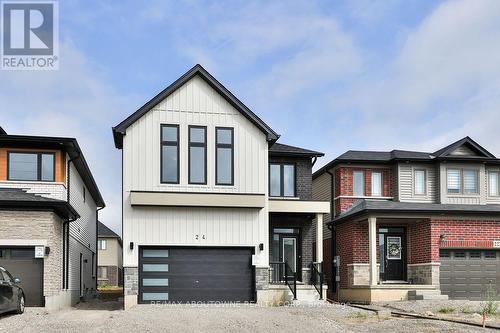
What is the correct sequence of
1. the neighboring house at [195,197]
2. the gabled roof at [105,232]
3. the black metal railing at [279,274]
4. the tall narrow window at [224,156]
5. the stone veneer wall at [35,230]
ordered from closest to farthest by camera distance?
the stone veneer wall at [35,230] < the neighboring house at [195,197] < the tall narrow window at [224,156] < the black metal railing at [279,274] < the gabled roof at [105,232]

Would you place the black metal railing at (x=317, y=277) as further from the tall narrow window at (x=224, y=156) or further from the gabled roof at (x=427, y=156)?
the gabled roof at (x=427, y=156)

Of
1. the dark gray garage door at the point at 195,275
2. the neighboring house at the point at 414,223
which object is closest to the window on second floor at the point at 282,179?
the neighboring house at the point at 414,223

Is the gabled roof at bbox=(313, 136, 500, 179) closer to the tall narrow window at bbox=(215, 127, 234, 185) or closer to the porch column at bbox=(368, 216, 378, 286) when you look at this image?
the porch column at bbox=(368, 216, 378, 286)

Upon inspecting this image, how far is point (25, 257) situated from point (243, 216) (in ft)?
24.8

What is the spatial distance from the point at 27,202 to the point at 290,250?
11090 mm

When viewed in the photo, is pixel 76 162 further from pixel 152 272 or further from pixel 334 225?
pixel 334 225

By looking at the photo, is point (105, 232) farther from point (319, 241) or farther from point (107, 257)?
point (319, 241)

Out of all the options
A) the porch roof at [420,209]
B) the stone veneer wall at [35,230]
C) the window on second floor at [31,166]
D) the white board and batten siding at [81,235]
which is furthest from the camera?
the white board and batten siding at [81,235]

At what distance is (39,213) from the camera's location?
20578 millimetres

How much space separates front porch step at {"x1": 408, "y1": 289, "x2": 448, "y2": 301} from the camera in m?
23.9

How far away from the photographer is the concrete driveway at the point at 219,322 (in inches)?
595

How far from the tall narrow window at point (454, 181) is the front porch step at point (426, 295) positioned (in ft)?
18.2

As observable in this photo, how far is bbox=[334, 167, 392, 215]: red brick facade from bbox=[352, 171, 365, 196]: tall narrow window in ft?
0.46

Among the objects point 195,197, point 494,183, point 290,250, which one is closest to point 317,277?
point 290,250
